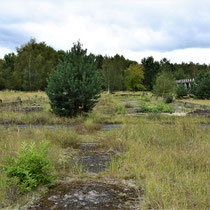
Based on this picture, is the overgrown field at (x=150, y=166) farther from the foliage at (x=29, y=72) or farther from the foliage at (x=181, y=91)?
the foliage at (x=29, y=72)

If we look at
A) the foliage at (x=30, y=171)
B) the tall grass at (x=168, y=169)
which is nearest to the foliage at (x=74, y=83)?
the tall grass at (x=168, y=169)

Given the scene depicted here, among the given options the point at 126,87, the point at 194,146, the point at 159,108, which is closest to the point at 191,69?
the point at 126,87

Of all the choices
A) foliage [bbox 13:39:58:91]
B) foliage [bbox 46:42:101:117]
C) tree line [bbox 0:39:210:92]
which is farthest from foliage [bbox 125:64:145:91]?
foliage [bbox 46:42:101:117]

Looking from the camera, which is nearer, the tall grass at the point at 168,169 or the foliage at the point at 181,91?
the tall grass at the point at 168,169

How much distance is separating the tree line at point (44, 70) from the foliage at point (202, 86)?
11.1 ft

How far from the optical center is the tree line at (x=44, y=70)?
42.4m

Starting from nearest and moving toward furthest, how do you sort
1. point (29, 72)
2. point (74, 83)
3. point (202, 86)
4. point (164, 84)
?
point (74, 83)
point (202, 86)
point (164, 84)
point (29, 72)

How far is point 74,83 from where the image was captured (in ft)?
39.2

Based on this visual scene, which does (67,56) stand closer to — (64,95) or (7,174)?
(64,95)

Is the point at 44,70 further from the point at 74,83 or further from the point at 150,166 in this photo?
the point at 150,166

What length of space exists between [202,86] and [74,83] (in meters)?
21.1

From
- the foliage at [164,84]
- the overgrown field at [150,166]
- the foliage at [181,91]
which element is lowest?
the overgrown field at [150,166]

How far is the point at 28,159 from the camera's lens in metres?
3.82

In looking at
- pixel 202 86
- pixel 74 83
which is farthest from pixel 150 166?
pixel 202 86
